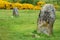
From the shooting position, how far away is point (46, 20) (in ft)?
47.8

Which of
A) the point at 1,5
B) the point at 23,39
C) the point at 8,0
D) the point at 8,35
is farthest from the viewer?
the point at 8,0

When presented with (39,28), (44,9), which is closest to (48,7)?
(44,9)

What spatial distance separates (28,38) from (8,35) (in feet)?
4.95

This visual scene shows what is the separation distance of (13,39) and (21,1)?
2579 centimetres

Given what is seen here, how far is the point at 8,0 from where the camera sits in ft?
124

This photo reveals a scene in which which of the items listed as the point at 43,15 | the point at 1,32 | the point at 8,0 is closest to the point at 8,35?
the point at 1,32

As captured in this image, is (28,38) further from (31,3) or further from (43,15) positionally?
(31,3)

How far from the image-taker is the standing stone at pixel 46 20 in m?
14.4

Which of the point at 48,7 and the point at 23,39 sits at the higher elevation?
the point at 48,7

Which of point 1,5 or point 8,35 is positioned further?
point 1,5

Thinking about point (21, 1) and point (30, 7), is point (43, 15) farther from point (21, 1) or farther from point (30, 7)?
point (21, 1)

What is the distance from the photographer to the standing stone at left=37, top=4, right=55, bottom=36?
14.4 meters

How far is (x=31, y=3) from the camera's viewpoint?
1513 inches

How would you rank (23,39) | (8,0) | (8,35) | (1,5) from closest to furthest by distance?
1. (23,39)
2. (8,35)
3. (1,5)
4. (8,0)
